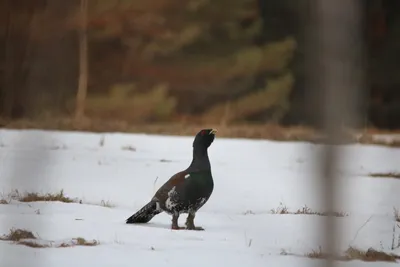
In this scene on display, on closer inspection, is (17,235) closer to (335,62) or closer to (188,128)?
(188,128)

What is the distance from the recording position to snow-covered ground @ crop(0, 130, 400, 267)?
1.93m

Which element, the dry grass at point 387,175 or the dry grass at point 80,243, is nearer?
the dry grass at point 80,243

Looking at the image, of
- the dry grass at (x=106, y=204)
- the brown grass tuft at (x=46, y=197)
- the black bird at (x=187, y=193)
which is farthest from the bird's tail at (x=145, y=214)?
the brown grass tuft at (x=46, y=197)

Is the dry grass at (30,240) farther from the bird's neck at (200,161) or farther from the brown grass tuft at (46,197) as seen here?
the bird's neck at (200,161)

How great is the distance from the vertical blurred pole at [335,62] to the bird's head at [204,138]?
1620mm

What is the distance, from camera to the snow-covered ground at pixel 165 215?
193 centimetres

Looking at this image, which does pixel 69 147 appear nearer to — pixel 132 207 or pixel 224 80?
pixel 132 207

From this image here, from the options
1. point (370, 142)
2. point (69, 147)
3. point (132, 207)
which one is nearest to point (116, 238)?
point (132, 207)

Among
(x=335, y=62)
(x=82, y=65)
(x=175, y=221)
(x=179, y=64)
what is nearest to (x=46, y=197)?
(x=175, y=221)

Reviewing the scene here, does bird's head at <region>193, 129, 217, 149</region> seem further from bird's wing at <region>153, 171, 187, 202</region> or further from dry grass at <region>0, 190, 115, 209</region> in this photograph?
dry grass at <region>0, 190, 115, 209</region>

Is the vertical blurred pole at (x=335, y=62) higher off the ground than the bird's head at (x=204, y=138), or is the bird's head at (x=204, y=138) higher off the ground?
the bird's head at (x=204, y=138)

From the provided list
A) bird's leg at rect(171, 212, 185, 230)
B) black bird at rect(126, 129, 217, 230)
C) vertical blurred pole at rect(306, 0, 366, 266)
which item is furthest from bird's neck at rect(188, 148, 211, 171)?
vertical blurred pole at rect(306, 0, 366, 266)

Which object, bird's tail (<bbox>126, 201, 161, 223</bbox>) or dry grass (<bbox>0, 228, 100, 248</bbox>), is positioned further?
bird's tail (<bbox>126, 201, 161, 223</bbox>)

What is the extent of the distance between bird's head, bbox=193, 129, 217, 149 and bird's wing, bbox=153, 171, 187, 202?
103 millimetres
